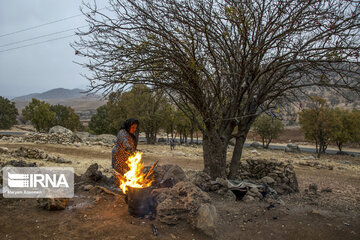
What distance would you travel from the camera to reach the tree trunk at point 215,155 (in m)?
7.38

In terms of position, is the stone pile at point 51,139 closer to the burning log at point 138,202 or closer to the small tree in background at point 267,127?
the burning log at point 138,202

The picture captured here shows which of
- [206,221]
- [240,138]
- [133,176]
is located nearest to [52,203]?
[133,176]

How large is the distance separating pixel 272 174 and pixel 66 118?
154ft

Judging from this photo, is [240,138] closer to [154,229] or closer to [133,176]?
[133,176]

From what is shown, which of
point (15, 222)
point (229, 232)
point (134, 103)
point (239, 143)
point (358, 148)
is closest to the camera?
point (15, 222)

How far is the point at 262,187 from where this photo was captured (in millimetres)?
6570

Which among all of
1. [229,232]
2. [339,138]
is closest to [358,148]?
[339,138]

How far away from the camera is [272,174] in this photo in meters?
9.42

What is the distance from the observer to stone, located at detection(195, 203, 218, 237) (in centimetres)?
405

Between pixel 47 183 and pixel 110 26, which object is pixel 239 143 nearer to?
pixel 110 26

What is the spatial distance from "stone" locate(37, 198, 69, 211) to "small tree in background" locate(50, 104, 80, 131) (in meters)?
44.9

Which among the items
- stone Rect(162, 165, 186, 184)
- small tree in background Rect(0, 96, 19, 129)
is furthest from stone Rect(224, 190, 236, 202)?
small tree in background Rect(0, 96, 19, 129)

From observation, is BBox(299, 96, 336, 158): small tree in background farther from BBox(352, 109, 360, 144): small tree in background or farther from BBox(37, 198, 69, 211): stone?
BBox(37, 198, 69, 211): stone

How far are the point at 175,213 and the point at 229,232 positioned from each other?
102 centimetres
